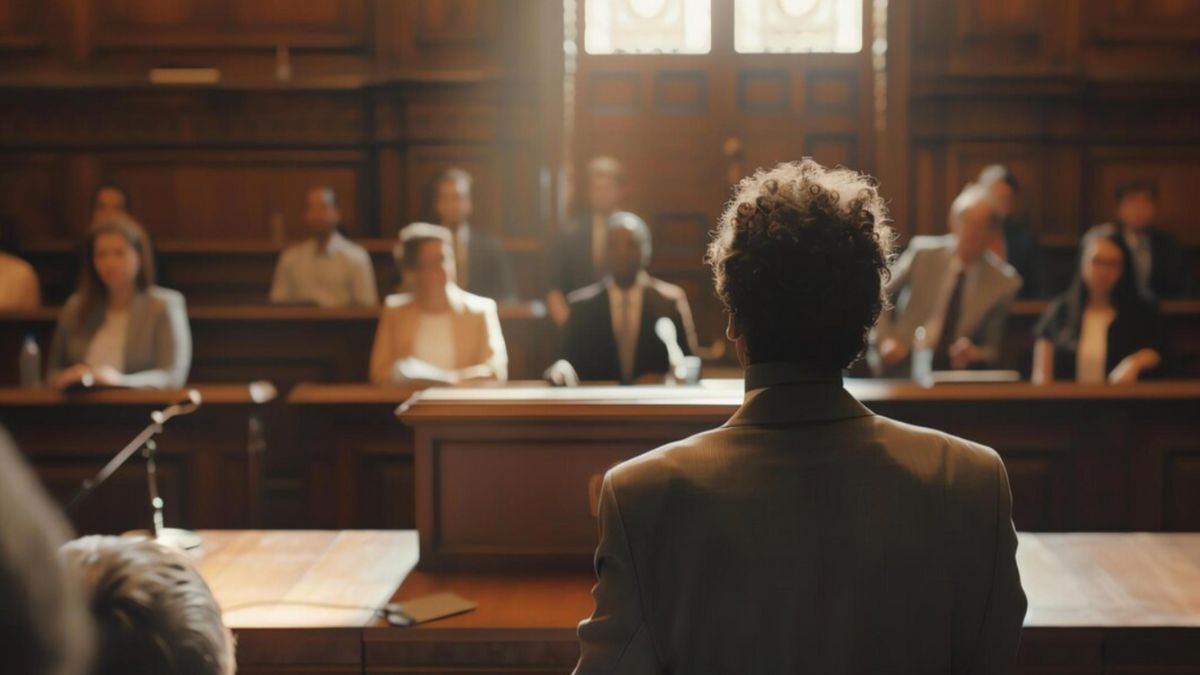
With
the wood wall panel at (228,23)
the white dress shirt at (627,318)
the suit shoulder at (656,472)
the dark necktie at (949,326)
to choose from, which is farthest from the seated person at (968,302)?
the wood wall panel at (228,23)

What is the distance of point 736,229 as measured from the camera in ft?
4.13

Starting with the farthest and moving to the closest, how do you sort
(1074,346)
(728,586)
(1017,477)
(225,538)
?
(1074,346) < (1017,477) < (225,538) < (728,586)

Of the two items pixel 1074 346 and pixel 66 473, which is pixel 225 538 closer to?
pixel 66 473

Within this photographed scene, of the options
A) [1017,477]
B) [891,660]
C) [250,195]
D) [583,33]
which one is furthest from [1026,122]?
[891,660]

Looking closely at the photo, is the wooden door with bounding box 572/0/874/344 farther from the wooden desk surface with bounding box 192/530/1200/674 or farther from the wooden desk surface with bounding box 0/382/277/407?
the wooden desk surface with bounding box 192/530/1200/674

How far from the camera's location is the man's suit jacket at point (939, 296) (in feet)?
17.0

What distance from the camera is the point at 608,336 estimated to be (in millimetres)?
5008

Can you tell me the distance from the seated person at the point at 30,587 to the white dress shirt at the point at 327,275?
6.02 metres

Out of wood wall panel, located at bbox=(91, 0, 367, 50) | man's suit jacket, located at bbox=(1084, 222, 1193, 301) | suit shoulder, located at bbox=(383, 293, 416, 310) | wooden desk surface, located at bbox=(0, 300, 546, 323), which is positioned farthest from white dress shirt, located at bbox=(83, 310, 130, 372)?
man's suit jacket, located at bbox=(1084, 222, 1193, 301)

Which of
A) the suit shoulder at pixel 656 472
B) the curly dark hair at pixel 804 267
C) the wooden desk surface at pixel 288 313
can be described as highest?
the curly dark hair at pixel 804 267

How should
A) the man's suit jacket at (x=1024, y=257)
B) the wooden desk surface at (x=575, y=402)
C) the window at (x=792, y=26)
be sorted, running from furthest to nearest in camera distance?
the window at (x=792, y=26) < the man's suit jacket at (x=1024, y=257) < the wooden desk surface at (x=575, y=402)

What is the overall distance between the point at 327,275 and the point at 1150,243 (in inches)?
177

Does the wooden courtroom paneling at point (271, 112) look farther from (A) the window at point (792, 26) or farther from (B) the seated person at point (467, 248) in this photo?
(A) the window at point (792, 26)

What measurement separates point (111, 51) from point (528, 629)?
6303 millimetres
